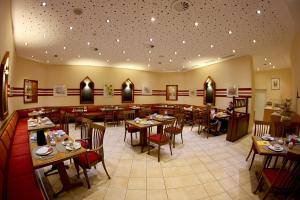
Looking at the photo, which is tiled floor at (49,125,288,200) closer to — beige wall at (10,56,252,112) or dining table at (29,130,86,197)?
dining table at (29,130,86,197)

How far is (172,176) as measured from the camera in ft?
10.1

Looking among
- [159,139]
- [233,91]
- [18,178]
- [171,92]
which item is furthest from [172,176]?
[171,92]

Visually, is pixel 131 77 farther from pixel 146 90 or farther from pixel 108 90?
pixel 108 90

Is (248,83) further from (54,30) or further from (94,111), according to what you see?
(94,111)

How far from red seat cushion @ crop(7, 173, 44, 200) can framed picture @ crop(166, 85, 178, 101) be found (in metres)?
9.93

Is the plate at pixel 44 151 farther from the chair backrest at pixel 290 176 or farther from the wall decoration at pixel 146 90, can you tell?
the wall decoration at pixel 146 90

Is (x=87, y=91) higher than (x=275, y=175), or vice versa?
(x=87, y=91)

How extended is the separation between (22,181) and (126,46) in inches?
196

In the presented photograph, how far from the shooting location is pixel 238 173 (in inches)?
127

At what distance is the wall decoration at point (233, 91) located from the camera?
22.7 feet

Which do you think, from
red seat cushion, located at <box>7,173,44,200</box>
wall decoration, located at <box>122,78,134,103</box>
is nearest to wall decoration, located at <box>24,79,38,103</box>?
wall decoration, located at <box>122,78,134,103</box>

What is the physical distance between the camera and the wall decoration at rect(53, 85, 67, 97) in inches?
337

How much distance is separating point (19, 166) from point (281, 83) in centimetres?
1250

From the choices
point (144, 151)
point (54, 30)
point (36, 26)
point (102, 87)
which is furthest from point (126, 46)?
point (102, 87)
